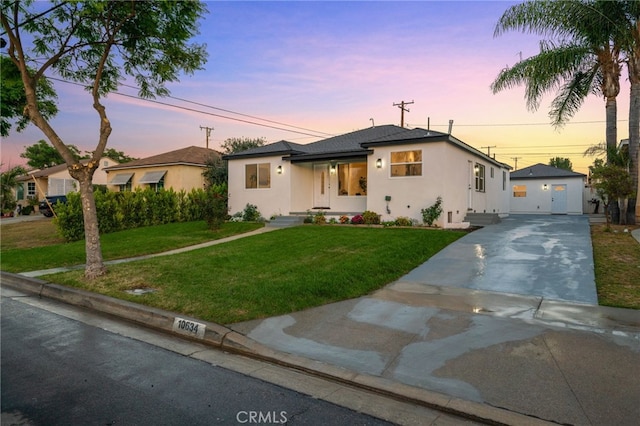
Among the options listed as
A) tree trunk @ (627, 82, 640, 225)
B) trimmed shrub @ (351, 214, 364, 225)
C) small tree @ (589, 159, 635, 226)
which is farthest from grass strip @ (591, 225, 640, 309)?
trimmed shrub @ (351, 214, 364, 225)

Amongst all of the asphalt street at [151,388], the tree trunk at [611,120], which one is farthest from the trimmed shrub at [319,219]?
the asphalt street at [151,388]

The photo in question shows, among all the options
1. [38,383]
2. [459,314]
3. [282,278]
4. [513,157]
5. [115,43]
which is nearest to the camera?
[38,383]

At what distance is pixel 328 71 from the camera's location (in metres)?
18.4

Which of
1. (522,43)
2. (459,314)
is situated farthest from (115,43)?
(522,43)

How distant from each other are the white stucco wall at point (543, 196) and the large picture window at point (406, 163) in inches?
682

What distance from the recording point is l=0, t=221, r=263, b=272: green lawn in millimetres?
10711

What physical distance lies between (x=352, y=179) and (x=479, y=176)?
6.36 m

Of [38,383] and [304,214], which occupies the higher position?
[304,214]

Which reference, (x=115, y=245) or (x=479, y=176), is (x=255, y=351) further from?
(x=479, y=176)

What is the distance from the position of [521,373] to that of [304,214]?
14600 mm

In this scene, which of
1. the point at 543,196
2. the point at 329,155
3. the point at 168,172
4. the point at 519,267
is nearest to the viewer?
the point at 519,267

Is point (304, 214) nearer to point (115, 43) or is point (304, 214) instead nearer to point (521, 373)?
point (115, 43)

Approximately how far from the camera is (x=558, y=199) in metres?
27.3

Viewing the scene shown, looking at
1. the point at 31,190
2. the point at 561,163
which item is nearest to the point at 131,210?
the point at 31,190
